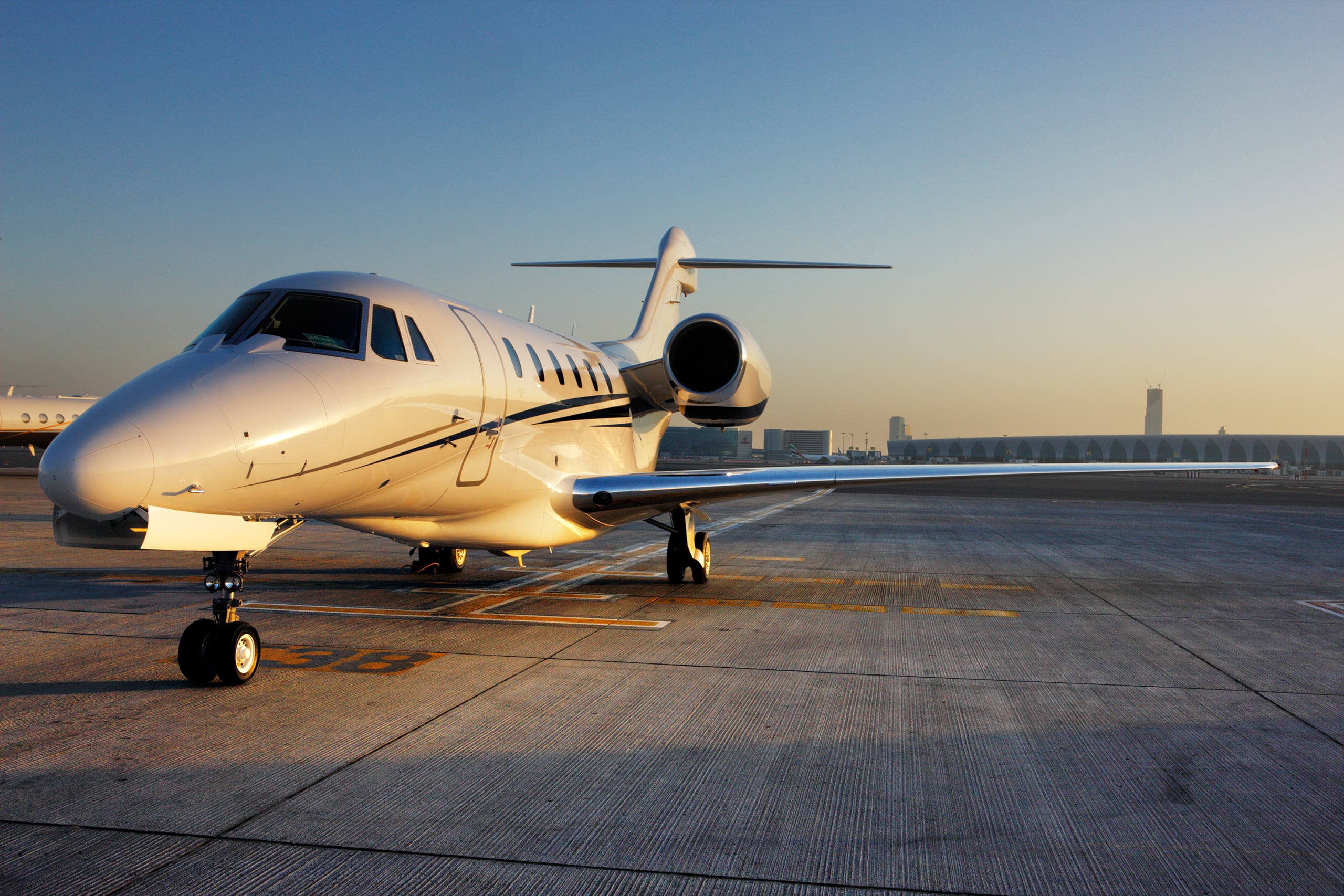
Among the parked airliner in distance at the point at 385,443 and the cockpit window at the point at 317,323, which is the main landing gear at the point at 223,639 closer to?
the parked airliner in distance at the point at 385,443

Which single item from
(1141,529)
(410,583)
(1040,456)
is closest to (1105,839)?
(410,583)

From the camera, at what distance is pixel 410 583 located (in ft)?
34.8

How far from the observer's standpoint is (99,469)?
4.45 metres

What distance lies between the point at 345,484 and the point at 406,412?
29.9 inches

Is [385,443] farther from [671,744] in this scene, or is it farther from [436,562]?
[436,562]

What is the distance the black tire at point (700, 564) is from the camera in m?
11.1

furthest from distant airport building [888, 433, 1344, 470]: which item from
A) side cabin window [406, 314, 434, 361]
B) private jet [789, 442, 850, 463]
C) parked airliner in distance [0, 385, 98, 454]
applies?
side cabin window [406, 314, 434, 361]

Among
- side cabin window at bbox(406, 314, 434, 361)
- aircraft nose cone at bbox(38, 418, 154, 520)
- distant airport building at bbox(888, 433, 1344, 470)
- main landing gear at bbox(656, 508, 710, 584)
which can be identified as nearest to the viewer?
aircraft nose cone at bbox(38, 418, 154, 520)

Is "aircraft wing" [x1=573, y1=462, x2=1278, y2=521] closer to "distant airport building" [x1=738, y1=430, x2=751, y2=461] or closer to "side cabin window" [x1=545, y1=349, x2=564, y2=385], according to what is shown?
"side cabin window" [x1=545, y1=349, x2=564, y2=385]

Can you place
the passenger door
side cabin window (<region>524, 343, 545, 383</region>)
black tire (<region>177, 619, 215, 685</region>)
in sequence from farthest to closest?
1. side cabin window (<region>524, 343, 545, 383</region>)
2. the passenger door
3. black tire (<region>177, 619, 215, 685</region>)

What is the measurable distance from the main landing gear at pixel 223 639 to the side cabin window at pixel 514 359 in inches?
132

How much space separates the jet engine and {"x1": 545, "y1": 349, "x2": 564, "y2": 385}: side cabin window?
6.05 feet

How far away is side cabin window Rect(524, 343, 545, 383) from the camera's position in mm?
9102

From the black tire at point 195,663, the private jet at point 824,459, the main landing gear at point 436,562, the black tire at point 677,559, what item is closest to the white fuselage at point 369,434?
the black tire at point 195,663
